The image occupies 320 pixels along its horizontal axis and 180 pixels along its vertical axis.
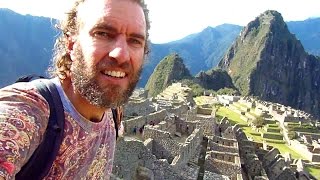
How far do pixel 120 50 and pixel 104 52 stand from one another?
0.08m

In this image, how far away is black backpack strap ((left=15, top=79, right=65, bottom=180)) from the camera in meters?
1.90

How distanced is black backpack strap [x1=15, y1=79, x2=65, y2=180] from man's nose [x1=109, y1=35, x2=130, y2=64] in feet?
1.14

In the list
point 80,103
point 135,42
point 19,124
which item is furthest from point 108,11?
point 19,124

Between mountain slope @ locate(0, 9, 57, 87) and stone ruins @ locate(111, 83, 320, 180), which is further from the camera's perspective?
mountain slope @ locate(0, 9, 57, 87)

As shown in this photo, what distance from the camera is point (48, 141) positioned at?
6.54 feet

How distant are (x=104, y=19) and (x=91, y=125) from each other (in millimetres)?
598

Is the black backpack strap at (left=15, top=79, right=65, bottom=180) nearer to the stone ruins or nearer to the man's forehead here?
the man's forehead

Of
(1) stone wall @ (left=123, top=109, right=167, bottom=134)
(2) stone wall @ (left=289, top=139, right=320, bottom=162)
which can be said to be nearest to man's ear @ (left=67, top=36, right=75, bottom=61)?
(1) stone wall @ (left=123, top=109, right=167, bottom=134)

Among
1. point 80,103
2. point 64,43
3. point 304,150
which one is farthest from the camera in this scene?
point 304,150

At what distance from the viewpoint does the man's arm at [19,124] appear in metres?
1.72

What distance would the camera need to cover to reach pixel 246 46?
17175 cm

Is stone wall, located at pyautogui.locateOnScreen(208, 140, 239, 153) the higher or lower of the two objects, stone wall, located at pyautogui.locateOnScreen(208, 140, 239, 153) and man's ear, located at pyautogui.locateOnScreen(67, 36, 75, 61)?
the lower

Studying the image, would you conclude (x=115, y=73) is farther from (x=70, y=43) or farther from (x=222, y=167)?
(x=222, y=167)

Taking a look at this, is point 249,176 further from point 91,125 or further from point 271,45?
point 271,45
